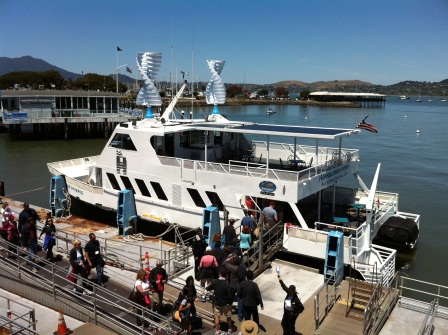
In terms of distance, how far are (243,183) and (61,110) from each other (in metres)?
44.6

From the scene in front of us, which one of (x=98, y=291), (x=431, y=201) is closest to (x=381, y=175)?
(x=431, y=201)

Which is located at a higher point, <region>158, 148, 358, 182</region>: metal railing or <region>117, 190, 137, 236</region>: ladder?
<region>158, 148, 358, 182</region>: metal railing

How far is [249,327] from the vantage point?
8633 millimetres

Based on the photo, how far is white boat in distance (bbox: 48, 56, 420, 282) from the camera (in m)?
14.5

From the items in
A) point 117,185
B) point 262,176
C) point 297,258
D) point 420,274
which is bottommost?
point 420,274

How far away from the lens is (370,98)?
177000 millimetres

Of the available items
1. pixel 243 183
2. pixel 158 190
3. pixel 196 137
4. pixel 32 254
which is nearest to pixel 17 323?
pixel 32 254

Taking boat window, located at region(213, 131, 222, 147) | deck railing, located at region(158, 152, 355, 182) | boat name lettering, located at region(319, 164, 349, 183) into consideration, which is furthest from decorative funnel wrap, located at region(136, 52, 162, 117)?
boat name lettering, located at region(319, 164, 349, 183)

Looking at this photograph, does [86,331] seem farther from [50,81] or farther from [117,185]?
[50,81]

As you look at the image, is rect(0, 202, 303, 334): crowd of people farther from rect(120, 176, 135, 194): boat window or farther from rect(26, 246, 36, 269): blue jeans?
rect(120, 176, 135, 194): boat window

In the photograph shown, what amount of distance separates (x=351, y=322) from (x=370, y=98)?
17989 cm

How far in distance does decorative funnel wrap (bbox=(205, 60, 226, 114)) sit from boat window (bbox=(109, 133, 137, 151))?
→ 520 centimetres

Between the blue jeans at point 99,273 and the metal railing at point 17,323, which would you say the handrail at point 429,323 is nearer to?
the blue jeans at point 99,273

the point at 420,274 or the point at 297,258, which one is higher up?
the point at 297,258
